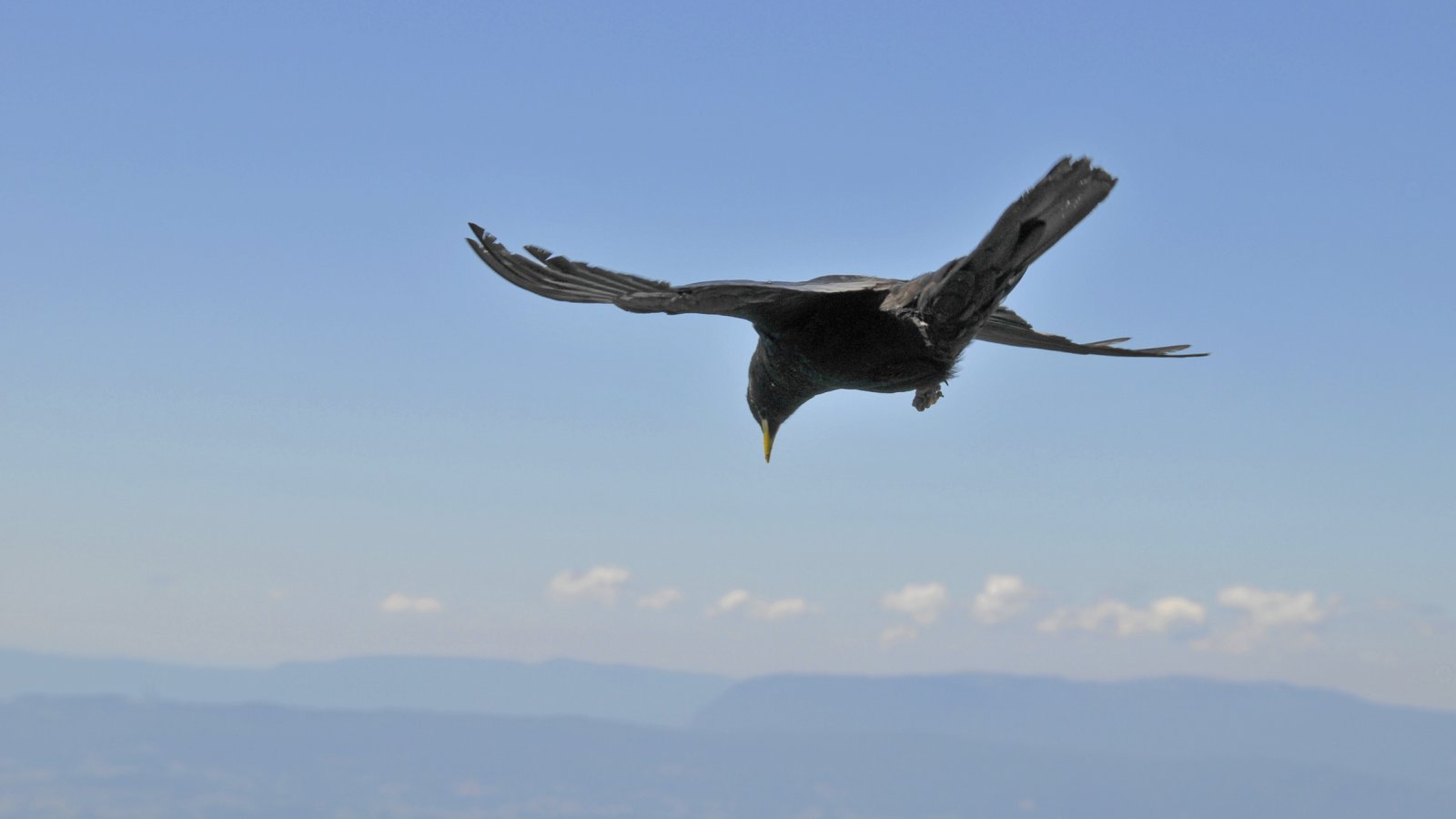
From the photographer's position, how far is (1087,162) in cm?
760

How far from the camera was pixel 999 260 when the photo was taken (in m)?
8.46

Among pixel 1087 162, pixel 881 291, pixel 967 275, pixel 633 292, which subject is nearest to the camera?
pixel 1087 162

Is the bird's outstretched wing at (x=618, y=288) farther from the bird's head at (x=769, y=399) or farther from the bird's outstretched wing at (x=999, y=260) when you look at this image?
the bird's head at (x=769, y=399)

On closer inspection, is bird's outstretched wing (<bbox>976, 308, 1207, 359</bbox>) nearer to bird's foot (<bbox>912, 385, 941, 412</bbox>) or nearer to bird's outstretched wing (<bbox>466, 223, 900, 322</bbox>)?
bird's foot (<bbox>912, 385, 941, 412</bbox>)

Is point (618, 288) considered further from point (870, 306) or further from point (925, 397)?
point (925, 397)

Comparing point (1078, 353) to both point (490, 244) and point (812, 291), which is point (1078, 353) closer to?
point (812, 291)

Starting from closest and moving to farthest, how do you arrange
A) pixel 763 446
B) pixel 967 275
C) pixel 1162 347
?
pixel 967 275 < pixel 1162 347 < pixel 763 446

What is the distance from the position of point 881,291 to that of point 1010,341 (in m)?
2.11

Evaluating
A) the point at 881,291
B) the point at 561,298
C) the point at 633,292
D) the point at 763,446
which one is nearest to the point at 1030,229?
the point at 881,291

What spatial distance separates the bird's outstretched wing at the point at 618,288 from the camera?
25.9ft

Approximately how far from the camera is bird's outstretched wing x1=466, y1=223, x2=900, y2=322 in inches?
311

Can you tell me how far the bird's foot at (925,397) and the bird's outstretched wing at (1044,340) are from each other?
0.61m

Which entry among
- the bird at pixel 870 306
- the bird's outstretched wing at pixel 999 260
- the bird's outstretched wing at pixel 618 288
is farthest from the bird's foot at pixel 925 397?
the bird's outstretched wing at pixel 618 288

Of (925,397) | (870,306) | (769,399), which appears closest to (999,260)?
(870,306)
